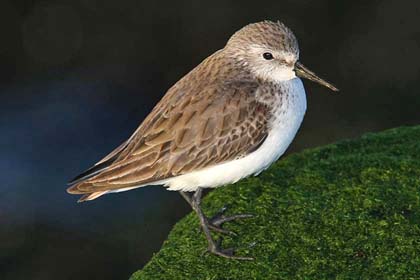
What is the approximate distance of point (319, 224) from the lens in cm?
645

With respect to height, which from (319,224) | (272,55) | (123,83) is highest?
(272,55)

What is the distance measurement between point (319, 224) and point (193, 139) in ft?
4.04

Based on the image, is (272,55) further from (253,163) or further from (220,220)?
(220,220)

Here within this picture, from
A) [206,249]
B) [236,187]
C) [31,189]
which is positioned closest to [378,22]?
[31,189]

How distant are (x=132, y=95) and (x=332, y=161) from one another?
642 cm

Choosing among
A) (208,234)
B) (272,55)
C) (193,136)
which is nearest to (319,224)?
(208,234)

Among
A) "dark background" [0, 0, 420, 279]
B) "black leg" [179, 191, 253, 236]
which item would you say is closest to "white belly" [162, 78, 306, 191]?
"black leg" [179, 191, 253, 236]

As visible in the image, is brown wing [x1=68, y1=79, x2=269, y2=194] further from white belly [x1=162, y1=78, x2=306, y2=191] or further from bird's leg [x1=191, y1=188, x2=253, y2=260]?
bird's leg [x1=191, y1=188, x2=253, y2=260]

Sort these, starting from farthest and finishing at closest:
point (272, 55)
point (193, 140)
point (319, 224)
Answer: point (272, 55)
point (193, 140)
point (319, 224)

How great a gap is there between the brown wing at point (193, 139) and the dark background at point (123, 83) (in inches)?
175

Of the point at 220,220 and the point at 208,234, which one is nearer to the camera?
the point at 208,234

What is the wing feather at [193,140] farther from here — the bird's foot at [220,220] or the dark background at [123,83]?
the dark background at [123,83]

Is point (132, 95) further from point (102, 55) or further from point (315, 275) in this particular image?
point (315, 275)

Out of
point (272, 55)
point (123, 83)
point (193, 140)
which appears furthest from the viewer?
point (123, 83)
